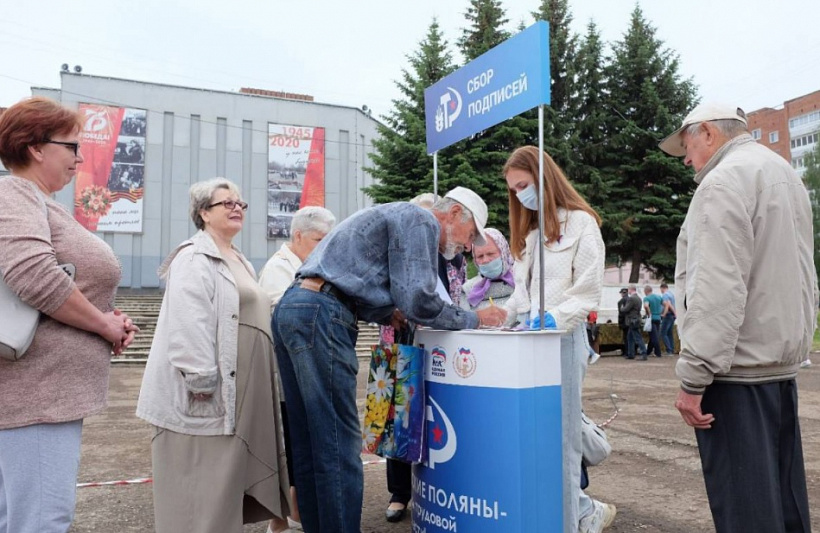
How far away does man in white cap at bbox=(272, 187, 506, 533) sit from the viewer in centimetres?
280

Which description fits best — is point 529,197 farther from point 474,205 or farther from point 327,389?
point 327,389

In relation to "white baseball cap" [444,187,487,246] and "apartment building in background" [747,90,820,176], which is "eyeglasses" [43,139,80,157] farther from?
"apartment building in background" [747,90,820,176]

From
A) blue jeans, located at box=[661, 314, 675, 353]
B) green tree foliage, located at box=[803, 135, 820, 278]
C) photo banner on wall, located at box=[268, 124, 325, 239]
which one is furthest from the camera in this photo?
green tree foliage, located at box=[803, 135, 820, 278]

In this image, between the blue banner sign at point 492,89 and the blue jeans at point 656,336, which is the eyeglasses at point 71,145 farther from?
the blue jeans at point 656,336

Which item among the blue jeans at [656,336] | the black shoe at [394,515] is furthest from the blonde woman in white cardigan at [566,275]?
the blue jeans at [656,336]

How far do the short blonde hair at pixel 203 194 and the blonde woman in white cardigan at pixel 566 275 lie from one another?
142cm

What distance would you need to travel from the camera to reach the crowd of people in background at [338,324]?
2.09m

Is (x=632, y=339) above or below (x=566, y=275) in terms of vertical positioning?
below

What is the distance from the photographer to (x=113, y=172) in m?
32.3

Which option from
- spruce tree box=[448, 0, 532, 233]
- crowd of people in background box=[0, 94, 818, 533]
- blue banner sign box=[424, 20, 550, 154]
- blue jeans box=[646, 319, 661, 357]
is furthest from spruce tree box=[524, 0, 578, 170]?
crowd of people in background box=[0, 94, 818, 533]

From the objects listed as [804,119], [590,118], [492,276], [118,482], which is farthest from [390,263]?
[804,119]

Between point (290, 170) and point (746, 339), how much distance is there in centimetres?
3342

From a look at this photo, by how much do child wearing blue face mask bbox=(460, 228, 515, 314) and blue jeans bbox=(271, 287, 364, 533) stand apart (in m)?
0.99

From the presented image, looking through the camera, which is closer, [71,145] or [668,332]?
[71,145]
